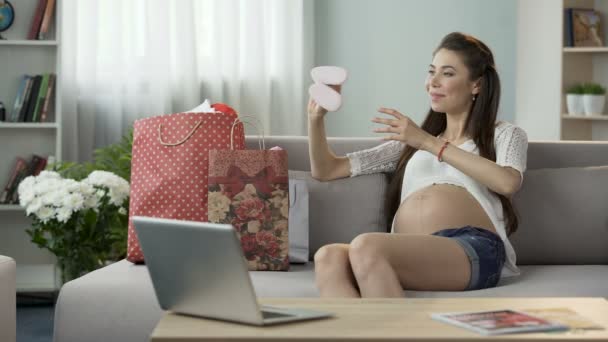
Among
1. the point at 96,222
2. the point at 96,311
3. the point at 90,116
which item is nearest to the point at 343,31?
the point at 90,116

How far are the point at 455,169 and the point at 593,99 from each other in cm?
225

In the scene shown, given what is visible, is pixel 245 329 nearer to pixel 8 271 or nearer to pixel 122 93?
pixel 8 271

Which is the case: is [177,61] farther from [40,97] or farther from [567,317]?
[567,317]

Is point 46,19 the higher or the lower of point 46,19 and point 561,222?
the higher

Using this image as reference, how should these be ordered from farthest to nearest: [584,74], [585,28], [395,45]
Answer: [395,45] → [584,74] → [585,28]

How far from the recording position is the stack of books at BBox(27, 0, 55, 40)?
4434 mm

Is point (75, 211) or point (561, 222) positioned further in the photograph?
point (75, 211)

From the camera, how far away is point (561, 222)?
2.84m

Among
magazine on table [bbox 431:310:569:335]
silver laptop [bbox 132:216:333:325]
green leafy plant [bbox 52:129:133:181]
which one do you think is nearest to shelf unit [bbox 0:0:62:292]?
green leafy plant [bbox 52:129:133:181]

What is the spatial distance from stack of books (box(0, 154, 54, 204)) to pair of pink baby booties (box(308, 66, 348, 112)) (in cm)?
216

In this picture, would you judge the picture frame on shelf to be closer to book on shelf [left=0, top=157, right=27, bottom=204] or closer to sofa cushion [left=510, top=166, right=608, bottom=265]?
sofa cushion [left=510, top=166, right=608, bottom=265]

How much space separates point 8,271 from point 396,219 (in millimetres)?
1048

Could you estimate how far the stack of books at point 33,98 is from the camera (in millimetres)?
4434

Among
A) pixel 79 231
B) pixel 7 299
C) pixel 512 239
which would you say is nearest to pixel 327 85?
pixel 512 239
